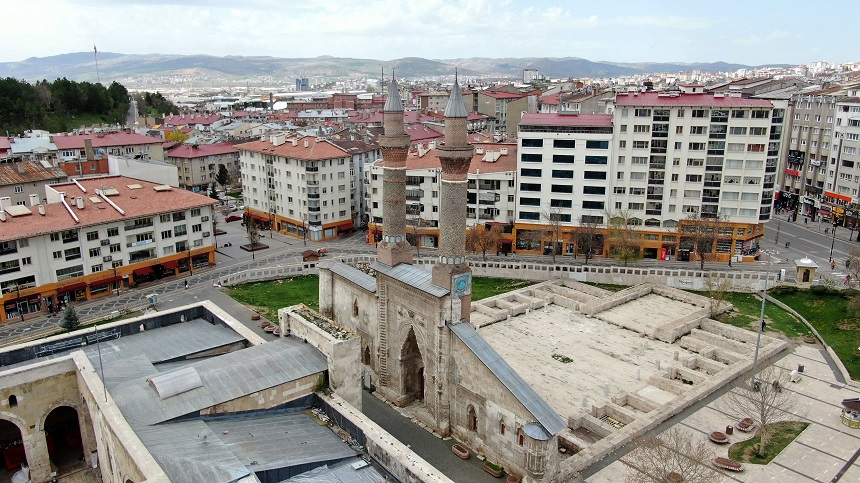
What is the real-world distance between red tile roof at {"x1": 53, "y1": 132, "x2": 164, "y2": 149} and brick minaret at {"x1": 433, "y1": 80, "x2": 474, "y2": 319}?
260 ft

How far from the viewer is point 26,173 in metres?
74.8

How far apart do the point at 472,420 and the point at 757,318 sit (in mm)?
33966

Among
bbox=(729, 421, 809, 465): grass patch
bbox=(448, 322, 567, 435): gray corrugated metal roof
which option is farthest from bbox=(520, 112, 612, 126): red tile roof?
bbox=(448, 322, 567, 435): gray corrugated metal roof

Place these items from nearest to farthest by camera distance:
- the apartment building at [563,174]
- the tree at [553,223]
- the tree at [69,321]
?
1. the tree at [69,321]
2. the apartment building at [563,174]
3. the tree at [553,223]

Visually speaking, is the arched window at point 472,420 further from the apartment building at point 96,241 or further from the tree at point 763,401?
the apartment building at point 96,241

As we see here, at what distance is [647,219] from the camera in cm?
7325

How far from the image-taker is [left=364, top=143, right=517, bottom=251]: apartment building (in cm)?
7531

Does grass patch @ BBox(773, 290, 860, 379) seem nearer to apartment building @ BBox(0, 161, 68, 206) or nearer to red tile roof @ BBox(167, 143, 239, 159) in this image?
apartment building @ BBox(0, 161, 68, 206)

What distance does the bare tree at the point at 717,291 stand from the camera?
182ft

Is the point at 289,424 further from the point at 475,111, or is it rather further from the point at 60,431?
the point at 475,111

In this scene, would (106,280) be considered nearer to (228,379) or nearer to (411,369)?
(411,369)

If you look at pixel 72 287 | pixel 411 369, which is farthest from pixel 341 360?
pixel 72 287

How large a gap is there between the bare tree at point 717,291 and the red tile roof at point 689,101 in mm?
19984

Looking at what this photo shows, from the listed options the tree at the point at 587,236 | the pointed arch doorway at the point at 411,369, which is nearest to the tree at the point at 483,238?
the tree at the point at 587,236
